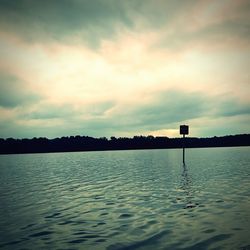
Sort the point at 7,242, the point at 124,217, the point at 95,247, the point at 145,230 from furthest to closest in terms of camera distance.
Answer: the point at 124,217 < the point at 145,230 < the point at 7,242 < the point at 95,247

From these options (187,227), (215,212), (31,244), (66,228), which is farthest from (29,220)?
(215,212)

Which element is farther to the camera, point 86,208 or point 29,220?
point 86,208

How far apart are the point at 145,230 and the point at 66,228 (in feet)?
11.6

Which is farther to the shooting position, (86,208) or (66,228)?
(86,208)

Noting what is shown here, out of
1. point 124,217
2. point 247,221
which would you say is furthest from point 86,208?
point 247,221

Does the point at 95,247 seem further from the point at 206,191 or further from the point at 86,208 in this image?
the point at 206,191

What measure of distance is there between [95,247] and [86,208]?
6.85 meters

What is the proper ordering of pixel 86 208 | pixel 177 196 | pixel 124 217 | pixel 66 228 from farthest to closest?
pixel 177 196, pixel 86 208, pixel 124 217, pixel 66 228

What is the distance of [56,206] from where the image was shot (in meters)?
16.7

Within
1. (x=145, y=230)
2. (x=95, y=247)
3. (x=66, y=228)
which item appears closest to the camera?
(x=95, y=247)

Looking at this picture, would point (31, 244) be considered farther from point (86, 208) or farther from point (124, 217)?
point (86, 208)

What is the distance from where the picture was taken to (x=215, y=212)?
44.8ft

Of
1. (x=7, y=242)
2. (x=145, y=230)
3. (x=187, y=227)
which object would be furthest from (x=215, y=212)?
(x=7, y=242)

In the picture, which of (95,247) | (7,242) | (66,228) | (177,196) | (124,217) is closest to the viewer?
(95,247)
